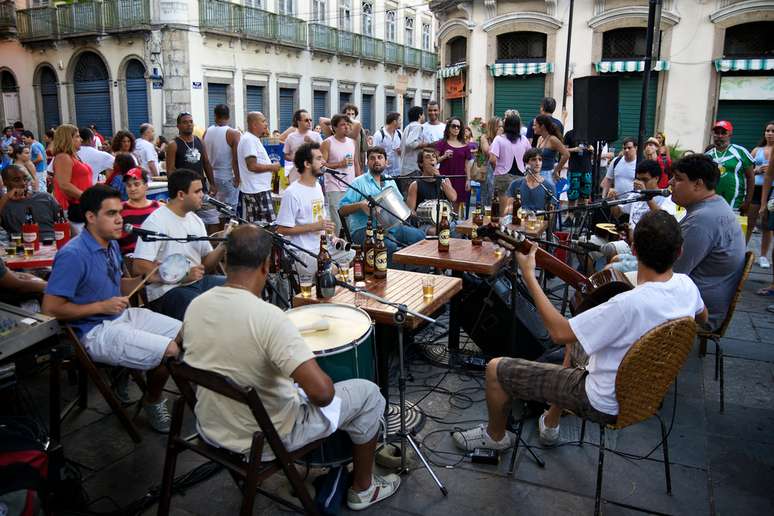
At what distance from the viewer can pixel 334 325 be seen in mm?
3000

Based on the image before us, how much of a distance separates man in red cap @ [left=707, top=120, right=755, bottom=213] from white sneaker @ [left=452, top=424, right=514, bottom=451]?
203 inches

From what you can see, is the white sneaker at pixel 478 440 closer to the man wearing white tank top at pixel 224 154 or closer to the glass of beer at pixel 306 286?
the glass of beer at pixel 306 286

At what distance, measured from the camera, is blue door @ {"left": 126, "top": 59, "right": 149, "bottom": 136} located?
20.2m

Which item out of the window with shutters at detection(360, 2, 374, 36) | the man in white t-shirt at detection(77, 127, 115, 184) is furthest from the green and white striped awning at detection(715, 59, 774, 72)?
the window with shutters at detection(360, 2, 374, 36)

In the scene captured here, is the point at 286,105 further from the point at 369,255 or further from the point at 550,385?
the point at 550,385

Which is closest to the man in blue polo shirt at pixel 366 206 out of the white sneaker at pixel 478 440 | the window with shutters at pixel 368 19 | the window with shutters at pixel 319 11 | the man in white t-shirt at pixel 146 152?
the white sneaker at pixel 478 440

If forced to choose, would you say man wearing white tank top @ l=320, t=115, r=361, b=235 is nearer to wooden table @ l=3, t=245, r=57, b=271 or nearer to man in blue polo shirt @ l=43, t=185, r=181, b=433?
wooden table @ l=3, t=245, r=57, b=271

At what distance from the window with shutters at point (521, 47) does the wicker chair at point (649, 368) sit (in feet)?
53.7

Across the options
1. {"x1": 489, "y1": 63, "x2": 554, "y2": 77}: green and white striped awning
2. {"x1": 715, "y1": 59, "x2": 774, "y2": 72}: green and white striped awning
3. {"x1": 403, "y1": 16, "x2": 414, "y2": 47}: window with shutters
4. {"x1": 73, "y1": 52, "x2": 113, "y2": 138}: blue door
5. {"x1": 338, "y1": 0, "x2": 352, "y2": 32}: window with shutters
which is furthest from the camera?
{"x1": 403, "y1": 16, "x2": 414, "y2": 47}: window with shutters

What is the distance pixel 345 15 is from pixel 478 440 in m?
26.1

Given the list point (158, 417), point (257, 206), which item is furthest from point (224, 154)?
point (158, 417)

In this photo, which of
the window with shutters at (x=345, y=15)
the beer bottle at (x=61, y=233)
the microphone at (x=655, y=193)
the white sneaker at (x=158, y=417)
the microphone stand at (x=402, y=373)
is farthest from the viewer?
the window with shutters at (x=345, y=15)

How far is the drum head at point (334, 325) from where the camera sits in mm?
2734

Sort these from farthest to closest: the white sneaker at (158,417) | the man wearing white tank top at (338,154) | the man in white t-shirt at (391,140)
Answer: the man in white t-shirt at (391,140), the man wearing white tank top at (338,154), the white sneaker at (158,417)
